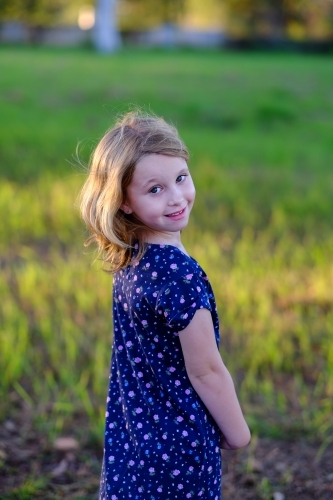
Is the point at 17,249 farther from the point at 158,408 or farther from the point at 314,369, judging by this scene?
the point at 158,408

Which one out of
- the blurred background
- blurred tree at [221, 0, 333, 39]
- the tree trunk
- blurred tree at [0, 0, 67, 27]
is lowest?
the blurred background

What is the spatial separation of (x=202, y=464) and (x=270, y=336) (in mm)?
1935

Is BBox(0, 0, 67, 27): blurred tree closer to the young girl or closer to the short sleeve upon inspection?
the young girl

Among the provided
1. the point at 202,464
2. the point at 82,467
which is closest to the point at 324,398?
the point at 82,467

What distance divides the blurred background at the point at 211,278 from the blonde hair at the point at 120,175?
0.25 metres

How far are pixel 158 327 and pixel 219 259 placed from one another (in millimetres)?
3019

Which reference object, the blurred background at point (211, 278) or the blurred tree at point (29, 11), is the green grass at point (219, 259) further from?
the blurred tree at point (29, 11)

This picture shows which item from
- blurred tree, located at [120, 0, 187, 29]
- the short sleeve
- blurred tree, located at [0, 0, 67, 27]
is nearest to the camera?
the short sleeve

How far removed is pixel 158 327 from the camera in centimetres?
169

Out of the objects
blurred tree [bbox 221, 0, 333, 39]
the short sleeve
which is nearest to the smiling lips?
the short sleeve

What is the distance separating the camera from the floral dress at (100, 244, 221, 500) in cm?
167

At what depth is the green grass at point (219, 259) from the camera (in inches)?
131

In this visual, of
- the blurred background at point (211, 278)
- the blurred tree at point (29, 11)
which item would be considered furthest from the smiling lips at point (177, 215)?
the blurred tree at point (29, 11)

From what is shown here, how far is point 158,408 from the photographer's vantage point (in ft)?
5.69
